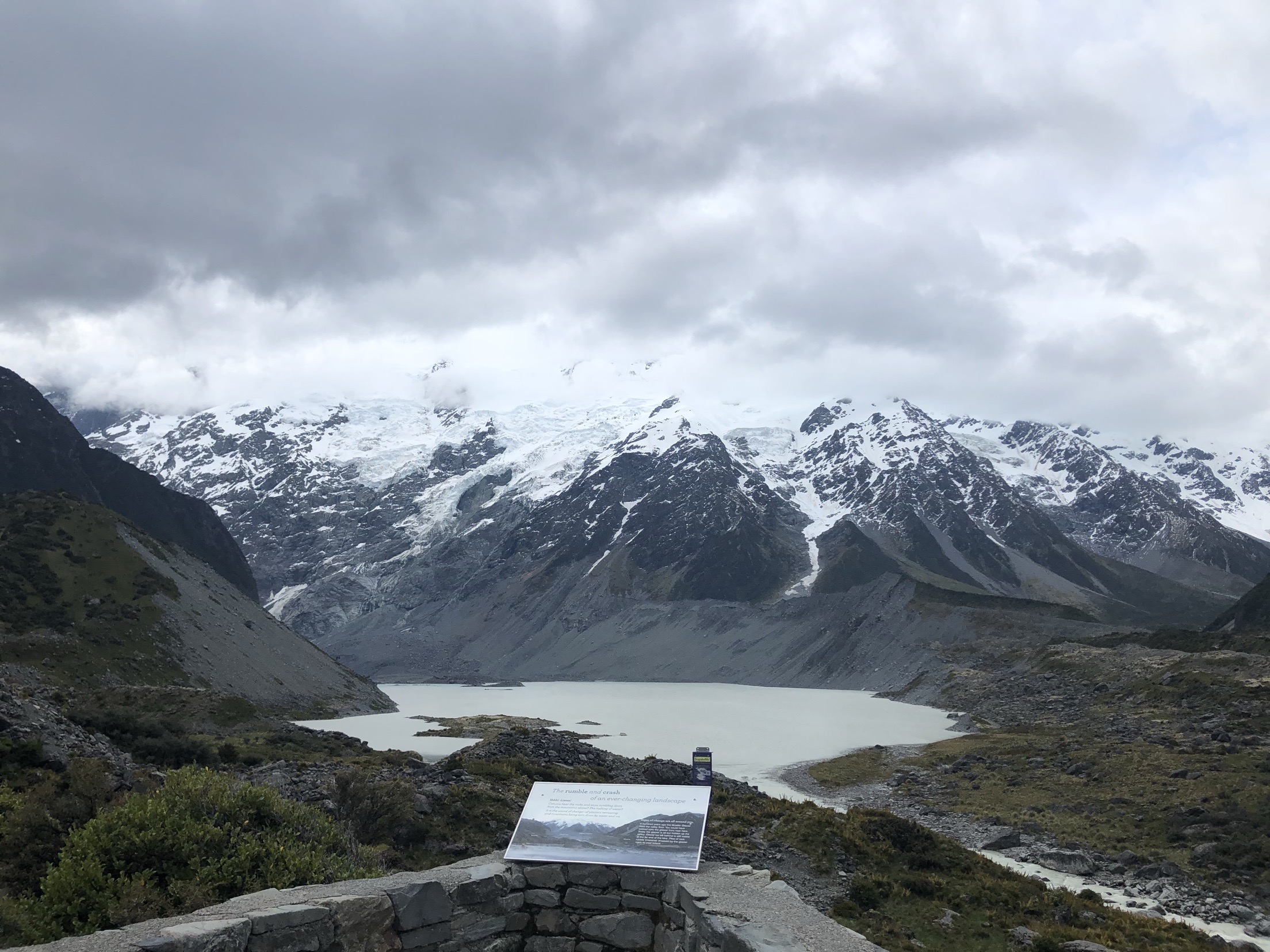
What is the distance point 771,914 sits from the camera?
14453 mm

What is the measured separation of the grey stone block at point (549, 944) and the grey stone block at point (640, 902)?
45.5 inches

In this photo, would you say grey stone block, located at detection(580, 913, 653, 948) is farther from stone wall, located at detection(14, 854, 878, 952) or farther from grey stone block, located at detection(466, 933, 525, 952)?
grey stone block, located at detection(466, 933, 525, 952)

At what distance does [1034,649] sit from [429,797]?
112 m

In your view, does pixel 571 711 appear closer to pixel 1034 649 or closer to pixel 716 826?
pixel 1034 649

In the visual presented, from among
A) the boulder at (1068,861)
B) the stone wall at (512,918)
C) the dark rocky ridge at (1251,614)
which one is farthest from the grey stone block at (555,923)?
the dark rocky ridge at (1251,614)

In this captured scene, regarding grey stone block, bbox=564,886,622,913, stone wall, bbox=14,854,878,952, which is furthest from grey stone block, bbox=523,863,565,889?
grey stone block, bbox=564,886,622,913

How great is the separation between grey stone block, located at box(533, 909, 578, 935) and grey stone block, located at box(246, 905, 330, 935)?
Result: 4.10m

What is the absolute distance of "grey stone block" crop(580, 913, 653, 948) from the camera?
629 inches

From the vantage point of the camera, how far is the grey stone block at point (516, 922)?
16.2 meters

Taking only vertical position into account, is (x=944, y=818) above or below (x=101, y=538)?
below

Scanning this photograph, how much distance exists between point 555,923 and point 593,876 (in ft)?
3.43

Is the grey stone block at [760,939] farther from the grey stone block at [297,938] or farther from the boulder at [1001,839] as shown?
the boulder at [1001,839]

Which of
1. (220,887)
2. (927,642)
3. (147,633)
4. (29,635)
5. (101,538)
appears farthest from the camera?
(927,642)

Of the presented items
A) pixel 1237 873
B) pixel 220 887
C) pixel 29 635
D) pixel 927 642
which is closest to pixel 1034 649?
pixel 927 642
